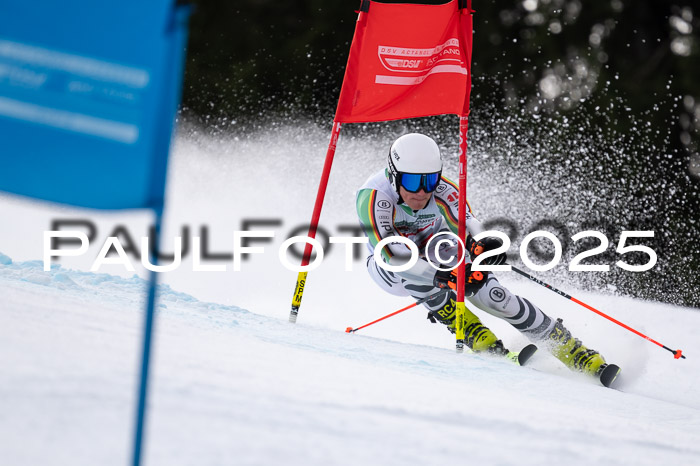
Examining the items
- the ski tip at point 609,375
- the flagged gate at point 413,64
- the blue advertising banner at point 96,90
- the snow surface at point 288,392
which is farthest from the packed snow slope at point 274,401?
the flagged gate at point 413,64

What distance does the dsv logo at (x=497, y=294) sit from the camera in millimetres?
5352

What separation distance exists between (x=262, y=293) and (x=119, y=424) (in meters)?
5.62

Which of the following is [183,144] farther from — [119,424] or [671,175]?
[119,424]

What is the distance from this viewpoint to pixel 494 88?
17641 mm

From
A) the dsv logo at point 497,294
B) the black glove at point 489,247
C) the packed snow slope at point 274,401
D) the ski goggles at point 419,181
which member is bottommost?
the packed snow slope at point 274,401

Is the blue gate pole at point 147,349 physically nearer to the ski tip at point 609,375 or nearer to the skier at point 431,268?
the skier at point 431,268

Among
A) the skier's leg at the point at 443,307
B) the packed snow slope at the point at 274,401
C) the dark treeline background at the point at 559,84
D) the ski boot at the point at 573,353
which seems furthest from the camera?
the dark treeline background at the point at 559,84

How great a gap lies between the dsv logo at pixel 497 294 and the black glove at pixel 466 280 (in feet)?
0.29

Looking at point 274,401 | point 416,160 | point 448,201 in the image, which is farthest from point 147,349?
point 448,201

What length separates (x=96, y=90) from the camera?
6.18 feet

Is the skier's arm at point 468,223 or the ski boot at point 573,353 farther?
the skier's arm at point 468,223

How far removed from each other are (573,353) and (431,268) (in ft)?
3.56

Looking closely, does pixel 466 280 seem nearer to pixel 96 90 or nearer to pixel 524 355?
pixel 524 355

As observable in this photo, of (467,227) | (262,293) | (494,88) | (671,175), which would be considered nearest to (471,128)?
(494,88)
